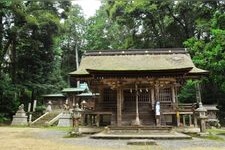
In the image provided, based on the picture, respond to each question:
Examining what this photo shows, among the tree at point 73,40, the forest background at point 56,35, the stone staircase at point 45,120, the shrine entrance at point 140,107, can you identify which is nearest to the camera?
the shrine entrance at point 140,107

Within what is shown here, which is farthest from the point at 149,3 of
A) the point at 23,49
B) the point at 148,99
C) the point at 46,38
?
the point at 148,99

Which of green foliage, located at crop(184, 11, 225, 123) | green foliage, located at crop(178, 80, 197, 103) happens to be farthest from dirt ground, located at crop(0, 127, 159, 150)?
green foliage, located at crop(178, 80, 197, 103)

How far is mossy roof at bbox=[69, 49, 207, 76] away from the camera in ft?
63.1

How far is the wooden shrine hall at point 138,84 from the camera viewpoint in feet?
61.7

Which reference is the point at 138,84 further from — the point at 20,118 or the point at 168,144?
the point at 20,118

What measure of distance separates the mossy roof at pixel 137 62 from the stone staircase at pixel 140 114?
275cm

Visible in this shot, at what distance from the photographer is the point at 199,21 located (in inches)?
1281

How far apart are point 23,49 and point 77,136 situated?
817 inches

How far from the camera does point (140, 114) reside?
66.3 ft

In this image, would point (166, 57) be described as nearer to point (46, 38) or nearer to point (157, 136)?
point (157, 136)

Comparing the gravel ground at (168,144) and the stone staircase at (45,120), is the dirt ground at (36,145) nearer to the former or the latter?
the gravel ground at (168,144)

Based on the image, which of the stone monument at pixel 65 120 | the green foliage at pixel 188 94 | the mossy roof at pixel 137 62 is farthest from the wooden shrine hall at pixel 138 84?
the green foliage at pixel 188 94

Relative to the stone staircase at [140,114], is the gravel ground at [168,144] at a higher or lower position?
lower

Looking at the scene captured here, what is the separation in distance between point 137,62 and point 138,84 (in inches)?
59.6
